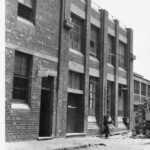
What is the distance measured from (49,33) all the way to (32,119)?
459 centimetres

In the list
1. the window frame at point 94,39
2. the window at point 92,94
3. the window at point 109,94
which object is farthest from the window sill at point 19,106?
the window at point 109,94

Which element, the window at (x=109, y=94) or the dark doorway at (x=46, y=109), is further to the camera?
the window at (x=109, y=94)

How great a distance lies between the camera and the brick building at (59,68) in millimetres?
13617

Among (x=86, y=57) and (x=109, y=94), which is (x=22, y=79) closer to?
(x=86, y=57)

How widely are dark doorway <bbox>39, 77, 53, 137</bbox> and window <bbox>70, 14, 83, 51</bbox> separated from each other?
396 cm

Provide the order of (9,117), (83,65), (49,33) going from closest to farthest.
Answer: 1. (9,117)
2. (49,33)
3. (83,65)

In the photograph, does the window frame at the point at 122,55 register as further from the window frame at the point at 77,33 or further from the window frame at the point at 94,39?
the window frame at the point at 77,33


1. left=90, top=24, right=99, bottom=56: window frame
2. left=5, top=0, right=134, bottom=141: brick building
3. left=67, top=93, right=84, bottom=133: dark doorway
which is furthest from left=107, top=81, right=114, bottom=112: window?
left=67, top=93, right=84, bottom=133: dark doorway

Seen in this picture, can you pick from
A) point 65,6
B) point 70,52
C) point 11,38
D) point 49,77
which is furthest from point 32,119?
point 65,6

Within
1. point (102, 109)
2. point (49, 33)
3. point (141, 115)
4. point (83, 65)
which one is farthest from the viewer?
point (141, 115)

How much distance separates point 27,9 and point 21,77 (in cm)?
336

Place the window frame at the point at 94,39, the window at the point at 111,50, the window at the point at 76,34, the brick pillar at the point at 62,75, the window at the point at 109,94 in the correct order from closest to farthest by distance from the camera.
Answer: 1. the brick pillar at the point at 62,75
2. the window at the point at 76,34
3. the window frame at the point at 94,39
4. the window at the point at 109,94
5. the window at the point at 111,50

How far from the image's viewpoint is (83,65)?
19.8 m
